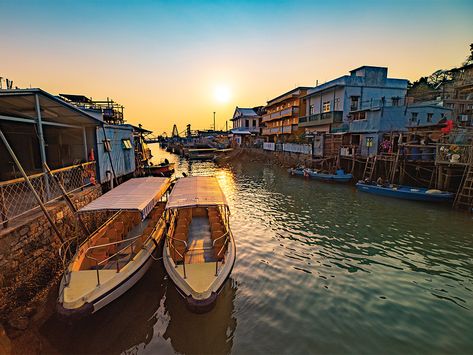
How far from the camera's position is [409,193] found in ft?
63.7

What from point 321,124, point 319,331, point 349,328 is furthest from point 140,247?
point 321,124

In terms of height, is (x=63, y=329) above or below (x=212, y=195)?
below

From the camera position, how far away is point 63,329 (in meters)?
6.67

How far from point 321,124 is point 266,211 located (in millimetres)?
24485

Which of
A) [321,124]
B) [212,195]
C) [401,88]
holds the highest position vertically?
[401,88]

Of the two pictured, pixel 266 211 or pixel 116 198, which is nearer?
pixel 116 198

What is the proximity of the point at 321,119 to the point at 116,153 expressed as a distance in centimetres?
2895

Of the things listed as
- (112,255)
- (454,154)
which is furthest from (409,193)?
(112,255)

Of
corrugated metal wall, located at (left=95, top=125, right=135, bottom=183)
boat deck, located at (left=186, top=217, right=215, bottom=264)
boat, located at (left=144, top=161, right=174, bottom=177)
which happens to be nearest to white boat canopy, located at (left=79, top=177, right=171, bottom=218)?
boat deck, located at (left=186, top=217, right=215, bottom=264)

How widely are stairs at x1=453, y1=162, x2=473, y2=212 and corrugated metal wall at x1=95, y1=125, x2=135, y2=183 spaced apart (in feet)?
76.6

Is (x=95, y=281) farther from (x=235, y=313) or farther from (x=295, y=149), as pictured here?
(x=295, y=149)

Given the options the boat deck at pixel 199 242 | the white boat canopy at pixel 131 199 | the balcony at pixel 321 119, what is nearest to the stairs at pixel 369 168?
the balcony at pixel 321 119

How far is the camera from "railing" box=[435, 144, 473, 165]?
55.7 feet

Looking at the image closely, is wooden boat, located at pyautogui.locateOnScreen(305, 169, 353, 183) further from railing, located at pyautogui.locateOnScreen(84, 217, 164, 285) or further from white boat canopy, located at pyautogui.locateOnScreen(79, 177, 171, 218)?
railing, located at pyautogui.locateOnScreen(84, 217, 164, 285)
